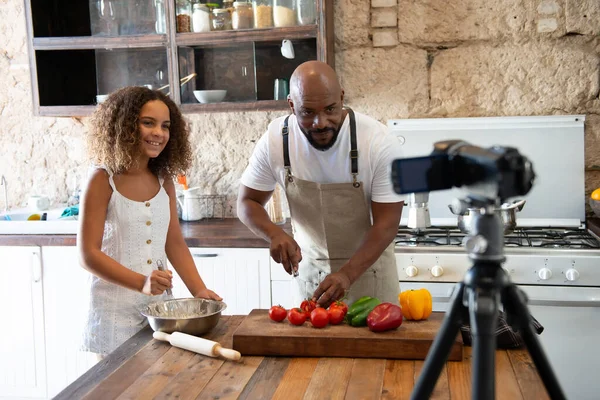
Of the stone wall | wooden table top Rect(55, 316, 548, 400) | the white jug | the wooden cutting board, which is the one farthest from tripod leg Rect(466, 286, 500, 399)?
the white jug

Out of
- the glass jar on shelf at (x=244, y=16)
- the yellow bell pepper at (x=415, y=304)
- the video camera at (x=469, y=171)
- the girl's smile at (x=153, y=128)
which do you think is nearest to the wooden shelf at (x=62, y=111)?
the glass jar on shelf at (x=244, y=16)

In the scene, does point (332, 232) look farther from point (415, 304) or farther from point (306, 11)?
point (306, 11)

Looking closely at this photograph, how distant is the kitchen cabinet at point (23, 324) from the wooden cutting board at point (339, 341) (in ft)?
5.85

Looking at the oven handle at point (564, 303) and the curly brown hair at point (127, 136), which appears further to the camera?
the oven handle at point (564, 303)

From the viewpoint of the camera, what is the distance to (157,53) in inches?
130

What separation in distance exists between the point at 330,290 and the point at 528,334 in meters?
0.98

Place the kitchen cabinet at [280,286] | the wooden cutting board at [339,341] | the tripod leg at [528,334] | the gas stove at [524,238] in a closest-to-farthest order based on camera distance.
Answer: the tripod leg at [528,334] < the wooden cutting board at [339,341] < the gas stove at [524,238] < the kitchen cabinet at [280,286]

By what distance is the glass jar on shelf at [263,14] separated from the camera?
3141 millimetres

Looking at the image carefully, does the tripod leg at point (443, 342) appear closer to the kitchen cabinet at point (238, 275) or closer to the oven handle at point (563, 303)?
the oven handle at point (563, 303)

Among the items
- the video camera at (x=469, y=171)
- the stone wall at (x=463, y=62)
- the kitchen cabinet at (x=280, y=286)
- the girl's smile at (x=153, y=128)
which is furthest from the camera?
the stone wall at (x=463, y=62)

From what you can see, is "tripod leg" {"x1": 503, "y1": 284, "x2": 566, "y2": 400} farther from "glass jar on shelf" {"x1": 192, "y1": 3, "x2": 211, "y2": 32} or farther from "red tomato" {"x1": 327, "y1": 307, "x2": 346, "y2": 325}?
"glass jar on shelf" {"x1": 192, "y1": 3, "x2": 211, "y2": 32}

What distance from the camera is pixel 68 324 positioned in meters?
3.18

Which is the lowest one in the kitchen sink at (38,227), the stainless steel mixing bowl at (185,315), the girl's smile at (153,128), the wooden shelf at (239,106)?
the stainless steel mixing bowl at (185,315)

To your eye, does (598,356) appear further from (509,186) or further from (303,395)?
(509,186)
